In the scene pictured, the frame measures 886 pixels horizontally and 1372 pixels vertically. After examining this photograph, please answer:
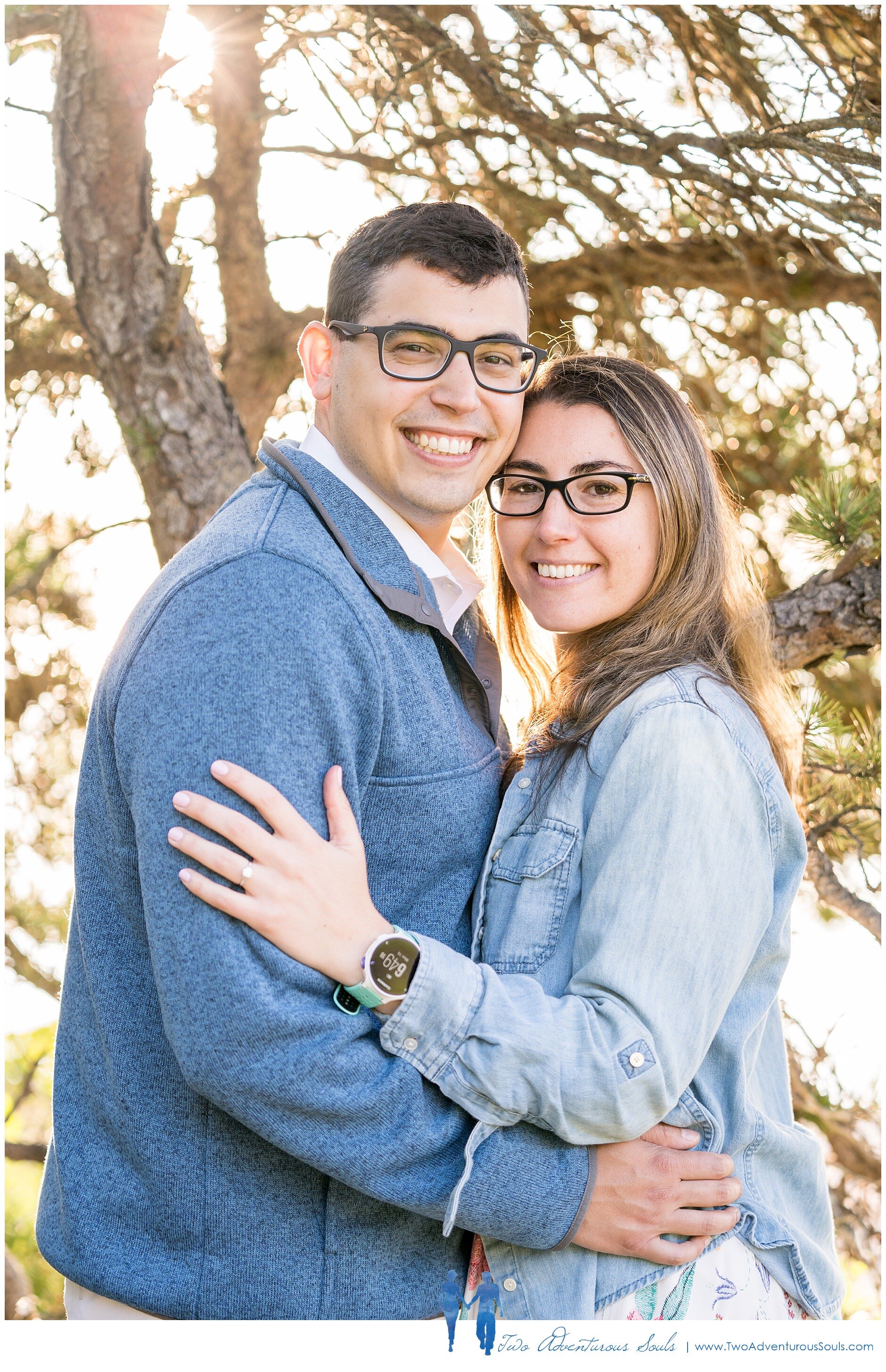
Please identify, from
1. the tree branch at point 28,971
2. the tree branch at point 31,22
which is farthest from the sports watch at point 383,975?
the tree branch at point 31,22

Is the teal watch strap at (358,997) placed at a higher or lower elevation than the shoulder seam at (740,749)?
lower

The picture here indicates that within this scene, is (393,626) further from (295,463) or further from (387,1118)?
(387,1118)

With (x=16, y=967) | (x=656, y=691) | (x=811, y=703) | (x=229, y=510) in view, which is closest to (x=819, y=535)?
(x=811, y=703)

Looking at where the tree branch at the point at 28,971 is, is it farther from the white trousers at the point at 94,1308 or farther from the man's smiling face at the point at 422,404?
the man's smiling face at the point at 422,404

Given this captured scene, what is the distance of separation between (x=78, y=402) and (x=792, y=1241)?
2.46 metres

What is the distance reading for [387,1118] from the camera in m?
1.31

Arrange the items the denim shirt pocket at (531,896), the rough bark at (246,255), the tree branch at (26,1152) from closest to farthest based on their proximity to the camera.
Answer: the denim shirt pocket at (531,896), the rough bark at (246,255), the tree branch at (26,1152)

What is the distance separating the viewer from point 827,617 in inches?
89.6

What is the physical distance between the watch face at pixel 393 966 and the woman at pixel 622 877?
13 millimetres

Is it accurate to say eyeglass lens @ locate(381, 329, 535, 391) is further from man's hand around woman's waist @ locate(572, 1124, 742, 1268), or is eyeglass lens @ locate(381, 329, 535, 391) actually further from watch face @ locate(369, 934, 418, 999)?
man's hand around woman's waist @ locate(572, 1124, 742, 1268)

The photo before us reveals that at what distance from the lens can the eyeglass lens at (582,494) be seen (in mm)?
1772

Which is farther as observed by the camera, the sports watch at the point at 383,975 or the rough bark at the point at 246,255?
the rough bark at the point at 246,255

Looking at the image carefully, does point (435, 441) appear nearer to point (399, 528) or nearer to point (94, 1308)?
point (399, 528)

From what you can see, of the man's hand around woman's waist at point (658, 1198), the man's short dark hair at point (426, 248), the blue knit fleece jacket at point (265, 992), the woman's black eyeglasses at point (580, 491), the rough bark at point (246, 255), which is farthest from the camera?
the rough bark at point (246, 255)
